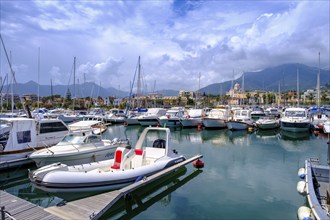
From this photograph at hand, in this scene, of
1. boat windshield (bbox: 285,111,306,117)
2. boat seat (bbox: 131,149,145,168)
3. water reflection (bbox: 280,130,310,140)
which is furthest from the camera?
boat windshield (bbox: 285,111,306,117)

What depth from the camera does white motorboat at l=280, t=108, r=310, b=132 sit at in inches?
1211

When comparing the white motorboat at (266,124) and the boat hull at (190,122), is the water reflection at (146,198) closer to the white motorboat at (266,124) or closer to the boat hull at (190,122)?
the white motorboat at (266,124)

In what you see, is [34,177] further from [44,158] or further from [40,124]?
[40,124]

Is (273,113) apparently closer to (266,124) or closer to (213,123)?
(266,124)

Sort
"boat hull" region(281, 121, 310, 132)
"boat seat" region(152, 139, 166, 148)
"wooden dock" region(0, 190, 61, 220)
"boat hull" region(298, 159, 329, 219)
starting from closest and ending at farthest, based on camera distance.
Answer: "wooden dock" region(0, 190, 61, 220), "boat hull" region(298, 159, 329, 219), "boat seat" region(152, 139, 166, 148), "boat hull" region(281, 121, 310, 132)

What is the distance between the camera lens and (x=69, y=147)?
591 inches

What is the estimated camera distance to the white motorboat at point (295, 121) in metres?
30.8

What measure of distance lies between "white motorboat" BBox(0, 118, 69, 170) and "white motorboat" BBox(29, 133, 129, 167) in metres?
1.58

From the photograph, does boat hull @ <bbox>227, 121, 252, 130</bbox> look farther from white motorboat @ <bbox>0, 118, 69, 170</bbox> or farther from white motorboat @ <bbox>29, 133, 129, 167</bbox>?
white motorboat @ <bbox>0, 118, 69, 170</bbox>

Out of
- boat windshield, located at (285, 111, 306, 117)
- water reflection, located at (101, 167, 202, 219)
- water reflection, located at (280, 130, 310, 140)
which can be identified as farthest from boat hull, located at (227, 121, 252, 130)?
water reflection, located at (101, 167, 202, 219)

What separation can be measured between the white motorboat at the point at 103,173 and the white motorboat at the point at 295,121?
77.7ft

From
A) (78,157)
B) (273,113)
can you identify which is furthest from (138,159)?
(273,113)

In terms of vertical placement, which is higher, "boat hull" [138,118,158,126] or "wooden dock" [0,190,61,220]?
"boat hull" [138,118,158,126]

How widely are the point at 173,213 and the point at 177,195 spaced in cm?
188
